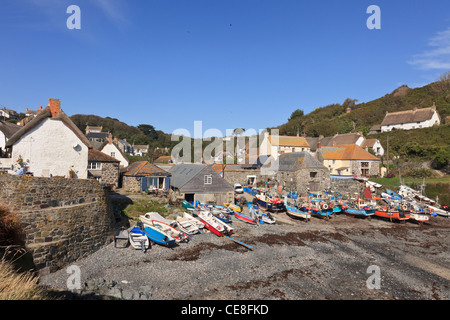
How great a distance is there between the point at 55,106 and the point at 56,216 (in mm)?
9963

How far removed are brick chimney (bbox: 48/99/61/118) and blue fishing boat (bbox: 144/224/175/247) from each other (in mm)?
12103

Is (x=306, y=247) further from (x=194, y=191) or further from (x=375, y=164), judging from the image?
(x=375, y=164)

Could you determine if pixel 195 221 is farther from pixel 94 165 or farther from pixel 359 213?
pixel 359 213

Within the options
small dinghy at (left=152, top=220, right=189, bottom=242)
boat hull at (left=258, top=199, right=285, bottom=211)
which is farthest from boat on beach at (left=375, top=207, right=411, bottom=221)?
small dinghy at (left=152, top=220, right=189, bottom=242)

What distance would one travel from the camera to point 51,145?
62.6 feet

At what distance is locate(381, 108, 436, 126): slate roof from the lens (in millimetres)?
62475

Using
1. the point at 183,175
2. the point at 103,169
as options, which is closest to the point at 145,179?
the point at 183,175

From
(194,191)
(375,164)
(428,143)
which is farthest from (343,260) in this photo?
(428,143)

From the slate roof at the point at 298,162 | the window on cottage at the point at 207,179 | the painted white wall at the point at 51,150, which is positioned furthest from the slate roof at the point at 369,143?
the painted white wall at the point at 51,150

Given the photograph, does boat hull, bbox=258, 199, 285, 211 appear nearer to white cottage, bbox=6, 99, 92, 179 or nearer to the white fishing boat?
white cottage, bbox=6, 99, 92, 179

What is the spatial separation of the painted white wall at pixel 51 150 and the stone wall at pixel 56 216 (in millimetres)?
4638

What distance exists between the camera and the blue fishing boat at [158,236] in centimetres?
1766

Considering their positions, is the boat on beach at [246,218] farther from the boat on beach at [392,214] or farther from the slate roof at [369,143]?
the slate roof at [369,143]

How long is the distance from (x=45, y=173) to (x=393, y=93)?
126 m
